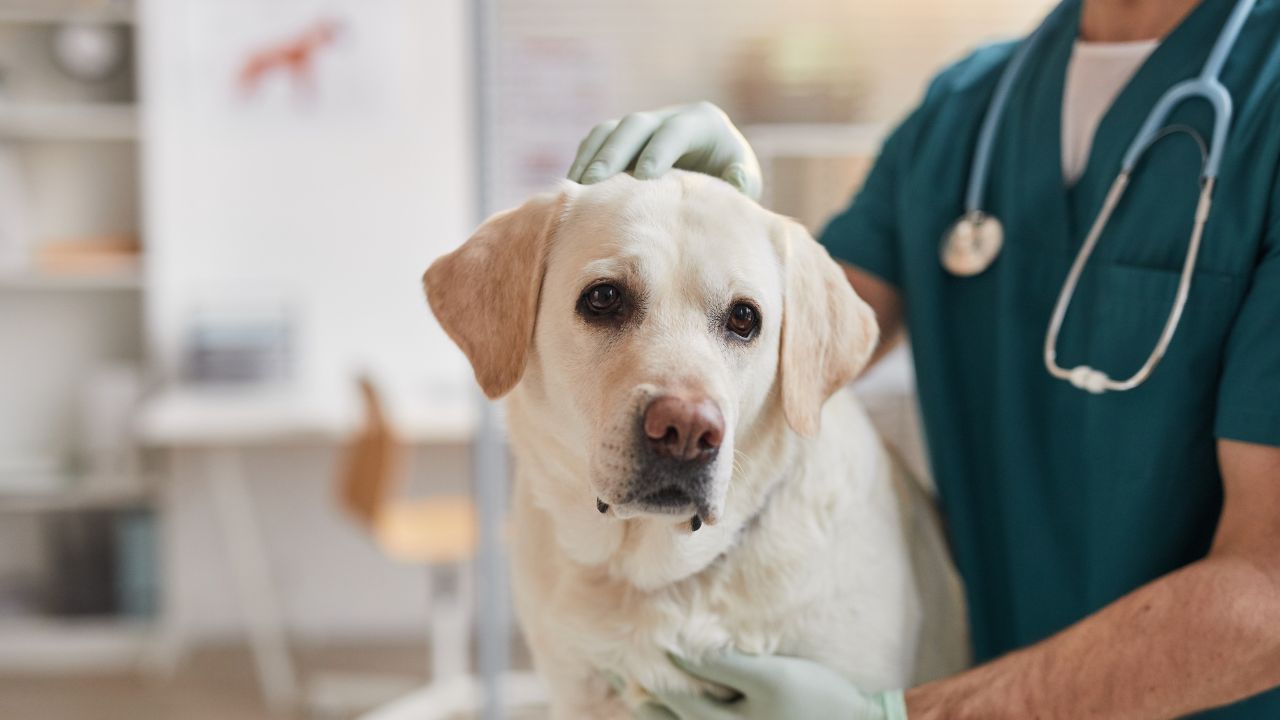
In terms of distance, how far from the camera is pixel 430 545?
3.14 meters

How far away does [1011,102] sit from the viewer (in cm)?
122

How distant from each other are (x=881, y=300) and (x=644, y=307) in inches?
19.1

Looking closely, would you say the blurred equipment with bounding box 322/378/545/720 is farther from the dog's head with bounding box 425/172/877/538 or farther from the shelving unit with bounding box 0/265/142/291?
the dog's head with bounding box 425/172/877/538

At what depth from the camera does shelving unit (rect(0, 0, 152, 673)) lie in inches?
146

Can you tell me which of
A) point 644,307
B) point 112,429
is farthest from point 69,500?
point 644,307

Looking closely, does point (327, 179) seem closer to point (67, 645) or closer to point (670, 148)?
point (67, 645)

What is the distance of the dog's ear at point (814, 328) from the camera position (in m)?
0.98

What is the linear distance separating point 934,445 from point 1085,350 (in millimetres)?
237

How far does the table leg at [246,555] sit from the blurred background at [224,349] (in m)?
0.01

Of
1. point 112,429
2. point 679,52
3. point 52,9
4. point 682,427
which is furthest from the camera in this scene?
point 112,429

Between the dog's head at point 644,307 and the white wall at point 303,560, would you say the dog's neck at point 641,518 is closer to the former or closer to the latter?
the dog's head at point 644,307

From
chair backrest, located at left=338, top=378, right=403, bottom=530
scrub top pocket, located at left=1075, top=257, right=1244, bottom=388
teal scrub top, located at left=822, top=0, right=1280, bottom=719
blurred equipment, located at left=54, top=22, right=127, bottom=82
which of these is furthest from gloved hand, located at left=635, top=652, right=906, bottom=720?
blurred equipment, located at left=54, top=22, right=127, bottom=82

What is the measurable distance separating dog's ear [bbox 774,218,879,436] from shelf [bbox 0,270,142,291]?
3346 millimetres

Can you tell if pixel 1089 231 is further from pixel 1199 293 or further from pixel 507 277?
pixel 507 277
